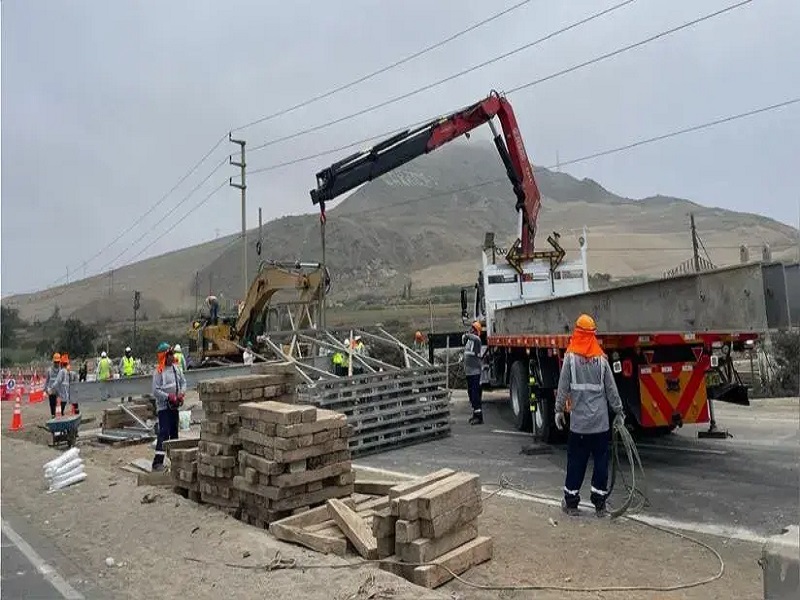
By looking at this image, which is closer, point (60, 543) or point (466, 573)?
point (466, 573)

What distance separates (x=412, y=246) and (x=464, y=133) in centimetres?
12392

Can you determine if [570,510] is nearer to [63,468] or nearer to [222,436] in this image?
[222,436]

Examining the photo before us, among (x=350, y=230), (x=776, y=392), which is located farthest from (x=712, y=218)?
(x=776, y=392)

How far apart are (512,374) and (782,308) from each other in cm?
756

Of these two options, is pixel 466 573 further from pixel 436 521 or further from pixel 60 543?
pixel 60 543

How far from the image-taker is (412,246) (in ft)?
458

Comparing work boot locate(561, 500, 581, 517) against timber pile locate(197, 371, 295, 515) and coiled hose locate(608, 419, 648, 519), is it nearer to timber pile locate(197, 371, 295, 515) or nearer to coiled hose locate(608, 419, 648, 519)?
coiled hose locate(608, 419, 648, 519)

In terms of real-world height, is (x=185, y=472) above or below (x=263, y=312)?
below

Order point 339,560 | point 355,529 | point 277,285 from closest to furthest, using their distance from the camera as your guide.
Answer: point 339,560
point 355,529
point 277,285

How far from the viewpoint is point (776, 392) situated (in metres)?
15.9

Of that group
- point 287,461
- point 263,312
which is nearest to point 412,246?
point 263,312

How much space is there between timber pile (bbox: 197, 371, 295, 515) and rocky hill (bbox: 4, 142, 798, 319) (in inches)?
3422

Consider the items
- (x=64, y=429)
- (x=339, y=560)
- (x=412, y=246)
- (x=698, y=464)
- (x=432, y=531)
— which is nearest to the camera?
(x=432, y=531)

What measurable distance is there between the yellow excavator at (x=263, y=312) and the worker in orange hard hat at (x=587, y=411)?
951 cm
